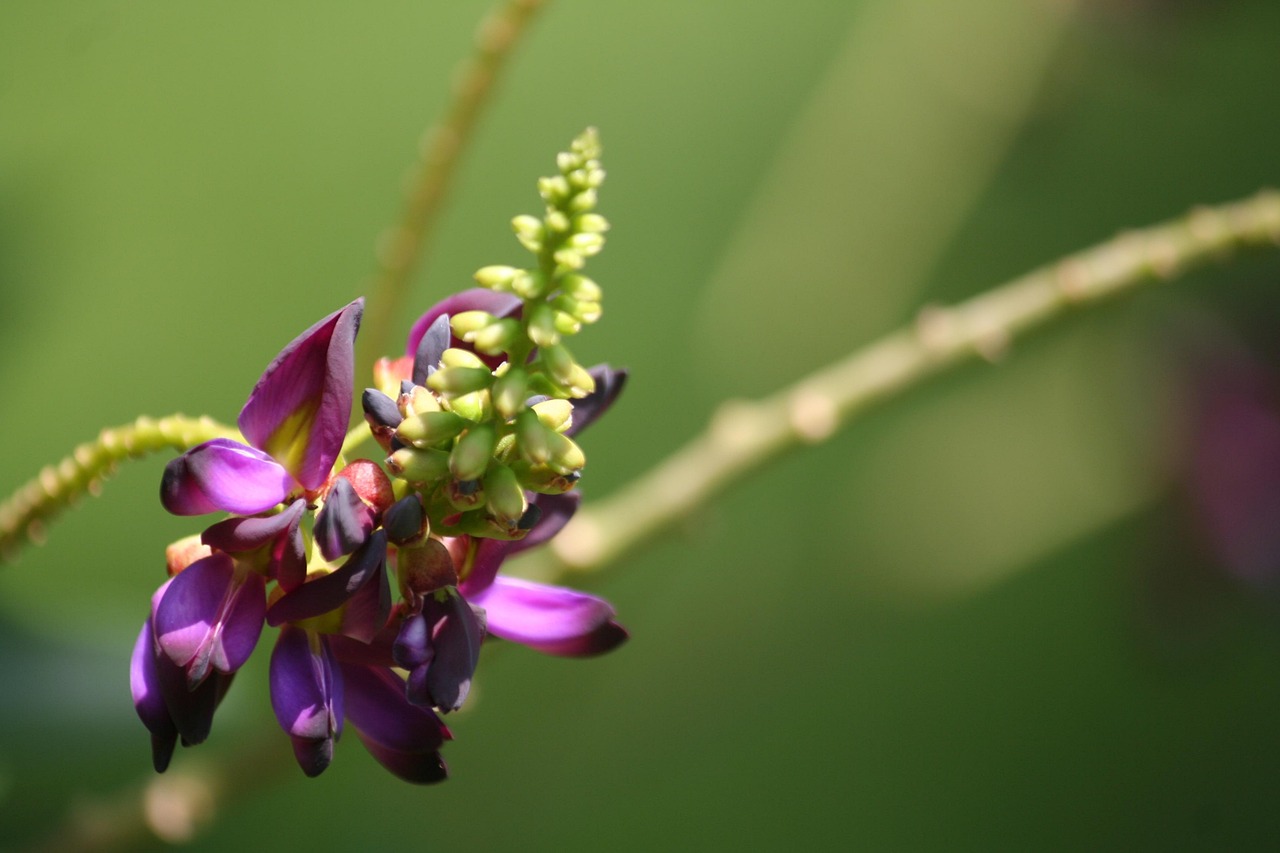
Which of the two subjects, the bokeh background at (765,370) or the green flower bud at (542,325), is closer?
the green flower bud at (542,325)

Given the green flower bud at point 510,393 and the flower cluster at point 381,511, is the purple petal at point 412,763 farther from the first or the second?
the green flower bud at point 510,393

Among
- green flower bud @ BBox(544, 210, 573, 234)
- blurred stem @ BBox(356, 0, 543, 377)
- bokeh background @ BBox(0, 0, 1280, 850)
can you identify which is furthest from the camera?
bokeh background @ BBox(0, 0, 1280, 850)

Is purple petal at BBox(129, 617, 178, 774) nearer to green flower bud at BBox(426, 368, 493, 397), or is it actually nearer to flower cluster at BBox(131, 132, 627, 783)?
flower cluster at BBox(131, 132, 627, 783)

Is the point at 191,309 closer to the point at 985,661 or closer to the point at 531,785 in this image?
the point at 531,785

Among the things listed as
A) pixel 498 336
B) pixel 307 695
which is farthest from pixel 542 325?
pixel 307 695

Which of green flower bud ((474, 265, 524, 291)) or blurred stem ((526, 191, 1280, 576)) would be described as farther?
blurred stem ((526, 191, 1280, 576))

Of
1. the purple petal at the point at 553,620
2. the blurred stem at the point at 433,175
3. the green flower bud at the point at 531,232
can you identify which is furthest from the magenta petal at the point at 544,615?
the blurred stem at the point at 433,175

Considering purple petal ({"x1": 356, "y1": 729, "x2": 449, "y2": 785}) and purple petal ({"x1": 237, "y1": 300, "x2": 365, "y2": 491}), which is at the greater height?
purple petal ({"x1": 237, "y1": 300, "x2": 365, "y2": 491})

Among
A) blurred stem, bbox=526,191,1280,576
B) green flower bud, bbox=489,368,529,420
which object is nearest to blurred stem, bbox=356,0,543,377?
blurred stem, bbox=526,191,1280,576
